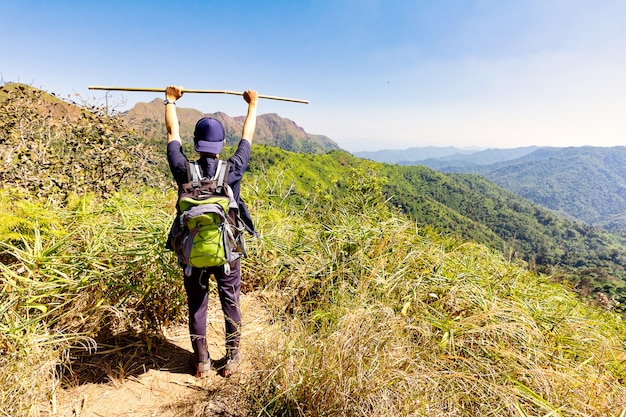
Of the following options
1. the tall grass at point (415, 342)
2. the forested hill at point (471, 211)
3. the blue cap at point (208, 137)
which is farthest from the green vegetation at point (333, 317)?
the forested hill at point (471, 211)

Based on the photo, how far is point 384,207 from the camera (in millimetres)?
4688

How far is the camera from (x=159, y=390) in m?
2.22

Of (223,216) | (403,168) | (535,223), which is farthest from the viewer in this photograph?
Result: (403,168)

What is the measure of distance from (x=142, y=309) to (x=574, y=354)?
147 inches

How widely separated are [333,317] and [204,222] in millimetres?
1192

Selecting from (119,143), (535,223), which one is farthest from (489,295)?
(535,223)

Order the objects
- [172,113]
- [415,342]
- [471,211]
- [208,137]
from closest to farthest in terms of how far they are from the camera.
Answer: [415,342], [208,137], [172,113], [471,211]

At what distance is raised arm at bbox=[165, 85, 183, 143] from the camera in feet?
8.30

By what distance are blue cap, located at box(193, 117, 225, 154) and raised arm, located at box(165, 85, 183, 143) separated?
0.30 m

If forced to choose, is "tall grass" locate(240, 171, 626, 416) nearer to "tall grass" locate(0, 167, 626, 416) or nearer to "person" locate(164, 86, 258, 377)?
"tall grass" locate(0, 167, 626, 416)

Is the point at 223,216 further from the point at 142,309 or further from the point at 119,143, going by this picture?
the point at 119,143

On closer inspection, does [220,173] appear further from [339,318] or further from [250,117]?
[339,318]

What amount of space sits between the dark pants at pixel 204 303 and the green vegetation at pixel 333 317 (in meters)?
0.29

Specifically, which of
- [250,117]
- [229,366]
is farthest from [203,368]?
[250,117]
